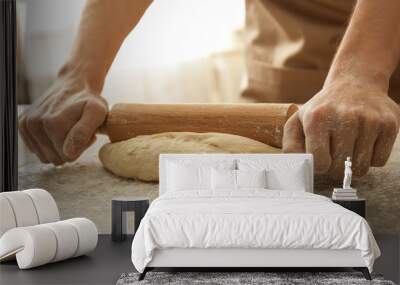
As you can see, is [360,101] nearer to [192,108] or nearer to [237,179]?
[237,179]

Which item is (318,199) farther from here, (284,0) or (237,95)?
(284,0)

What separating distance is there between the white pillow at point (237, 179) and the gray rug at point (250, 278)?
1.05 metres

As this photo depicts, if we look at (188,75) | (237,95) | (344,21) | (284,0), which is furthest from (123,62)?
(344,21)

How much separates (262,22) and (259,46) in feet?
0.67

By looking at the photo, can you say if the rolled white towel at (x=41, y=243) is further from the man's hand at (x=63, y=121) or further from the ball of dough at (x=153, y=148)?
the man's hand at (x=63, y=121)

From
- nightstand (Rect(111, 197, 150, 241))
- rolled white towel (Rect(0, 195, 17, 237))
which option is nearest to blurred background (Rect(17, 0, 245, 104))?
nightstand (Rect(111, 197, 150, 241))

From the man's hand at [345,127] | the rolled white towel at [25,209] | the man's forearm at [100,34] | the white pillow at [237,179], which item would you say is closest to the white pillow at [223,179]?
the white pillow at [237,179]

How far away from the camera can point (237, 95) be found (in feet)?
19.5

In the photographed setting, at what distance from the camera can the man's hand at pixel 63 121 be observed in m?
6.09

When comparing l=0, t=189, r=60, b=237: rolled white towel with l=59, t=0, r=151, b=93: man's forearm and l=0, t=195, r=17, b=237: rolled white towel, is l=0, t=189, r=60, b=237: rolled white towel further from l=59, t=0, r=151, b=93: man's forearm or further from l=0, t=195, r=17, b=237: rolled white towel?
l=59, t=0, r=151, b=93: man's forearm

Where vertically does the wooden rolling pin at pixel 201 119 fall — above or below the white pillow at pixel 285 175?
above

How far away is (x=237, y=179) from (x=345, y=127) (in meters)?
1.07

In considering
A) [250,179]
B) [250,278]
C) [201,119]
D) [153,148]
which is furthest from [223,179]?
[250,278]

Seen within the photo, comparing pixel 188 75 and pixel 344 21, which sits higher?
pixel 344 21
